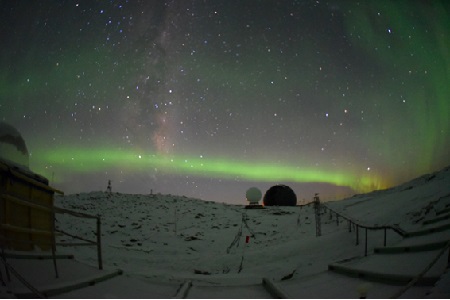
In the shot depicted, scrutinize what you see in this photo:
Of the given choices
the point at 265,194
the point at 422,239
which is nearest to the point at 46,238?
the point at 422,239

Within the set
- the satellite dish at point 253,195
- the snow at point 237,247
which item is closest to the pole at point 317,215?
the snow at point 237,247

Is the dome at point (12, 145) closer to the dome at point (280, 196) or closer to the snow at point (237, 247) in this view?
the snow at point (237, 247)

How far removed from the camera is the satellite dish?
1201 inches

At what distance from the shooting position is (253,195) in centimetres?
3070

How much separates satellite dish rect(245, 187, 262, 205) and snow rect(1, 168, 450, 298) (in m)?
5.43

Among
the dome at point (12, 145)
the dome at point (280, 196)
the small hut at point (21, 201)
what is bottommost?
the dome at point (280, 196)

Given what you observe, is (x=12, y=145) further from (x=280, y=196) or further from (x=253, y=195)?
(x=280, y=196)

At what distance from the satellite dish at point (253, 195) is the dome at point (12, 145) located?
23.0 meters

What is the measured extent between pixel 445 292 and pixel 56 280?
21.3 feet

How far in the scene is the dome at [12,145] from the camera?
9.34 m

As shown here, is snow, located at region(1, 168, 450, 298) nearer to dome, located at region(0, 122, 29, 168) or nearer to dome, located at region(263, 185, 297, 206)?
dome, located at region(0, 122, 29, 168)

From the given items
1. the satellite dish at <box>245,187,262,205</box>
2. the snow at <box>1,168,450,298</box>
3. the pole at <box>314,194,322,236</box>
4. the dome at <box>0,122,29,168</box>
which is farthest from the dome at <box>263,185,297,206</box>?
the dome at <box>0,122,29,168</box>

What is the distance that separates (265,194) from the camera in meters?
32.9

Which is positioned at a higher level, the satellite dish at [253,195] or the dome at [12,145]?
the dome at [12,145]
